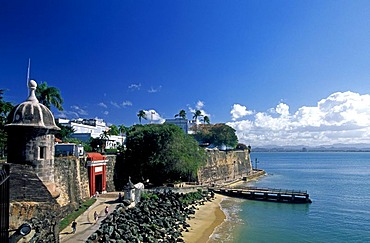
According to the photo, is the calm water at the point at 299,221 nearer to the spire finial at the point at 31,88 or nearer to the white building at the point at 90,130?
the spire finial at the point at 31,88

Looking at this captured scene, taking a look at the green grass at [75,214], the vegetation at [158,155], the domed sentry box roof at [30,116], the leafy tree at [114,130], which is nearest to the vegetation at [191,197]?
the vegetation at [158,155]

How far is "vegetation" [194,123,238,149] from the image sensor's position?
8132 centimetres

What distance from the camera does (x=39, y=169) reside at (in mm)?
11297

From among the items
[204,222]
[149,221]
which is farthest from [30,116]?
[204,222]

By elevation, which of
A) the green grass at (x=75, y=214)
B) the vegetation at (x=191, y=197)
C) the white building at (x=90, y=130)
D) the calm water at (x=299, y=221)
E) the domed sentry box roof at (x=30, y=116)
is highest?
the white building at (x=90, y=130)

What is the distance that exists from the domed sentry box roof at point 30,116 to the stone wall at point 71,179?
12.4 meters

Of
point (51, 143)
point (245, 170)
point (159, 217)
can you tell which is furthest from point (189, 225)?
point (245, 170)

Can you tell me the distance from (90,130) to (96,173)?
39.7 meters

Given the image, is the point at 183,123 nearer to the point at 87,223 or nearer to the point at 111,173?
the point at 111,173

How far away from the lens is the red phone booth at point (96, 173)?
99.9 feet

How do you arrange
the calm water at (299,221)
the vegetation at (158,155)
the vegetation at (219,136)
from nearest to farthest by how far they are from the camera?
the calm water at (299,221), the vegetation at (158,155), the vegetation at (219,136)

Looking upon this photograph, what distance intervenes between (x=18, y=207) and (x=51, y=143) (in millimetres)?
4506

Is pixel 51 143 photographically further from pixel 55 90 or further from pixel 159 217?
pixel 55 90

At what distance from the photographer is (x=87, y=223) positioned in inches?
816
